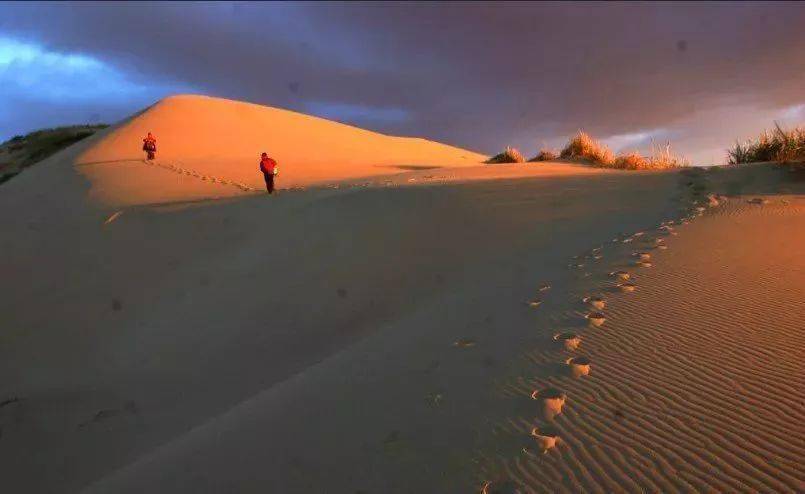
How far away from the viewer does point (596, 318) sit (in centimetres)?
387

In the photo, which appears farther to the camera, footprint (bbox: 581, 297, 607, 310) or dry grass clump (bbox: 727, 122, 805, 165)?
dry grass clump (bbox: 727, 122, 805, 165)

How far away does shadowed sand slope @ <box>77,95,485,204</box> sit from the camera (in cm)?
1518

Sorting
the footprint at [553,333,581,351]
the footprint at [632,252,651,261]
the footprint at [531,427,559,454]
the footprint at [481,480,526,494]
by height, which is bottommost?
the footprint at [481,480,526,494]

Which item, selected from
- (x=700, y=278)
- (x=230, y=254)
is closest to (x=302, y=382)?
(x=700, y=278)

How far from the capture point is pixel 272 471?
8.91ft

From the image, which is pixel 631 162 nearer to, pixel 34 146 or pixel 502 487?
pixel 502 487

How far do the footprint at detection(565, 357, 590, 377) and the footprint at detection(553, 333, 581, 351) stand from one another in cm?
18

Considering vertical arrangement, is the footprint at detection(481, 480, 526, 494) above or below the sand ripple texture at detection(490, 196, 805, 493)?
below

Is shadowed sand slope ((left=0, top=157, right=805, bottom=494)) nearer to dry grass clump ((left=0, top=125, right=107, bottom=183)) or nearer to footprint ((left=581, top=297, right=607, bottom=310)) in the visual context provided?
footprint ((left=581, top=297, right=607, bottom=310))

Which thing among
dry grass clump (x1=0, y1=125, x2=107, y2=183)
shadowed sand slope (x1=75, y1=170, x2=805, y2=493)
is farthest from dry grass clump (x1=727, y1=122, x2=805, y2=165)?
dry grass clump (x1=0, y1=125, x2=107, y2=183)

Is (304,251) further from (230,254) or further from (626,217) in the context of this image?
(626,217)

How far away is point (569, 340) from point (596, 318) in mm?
441

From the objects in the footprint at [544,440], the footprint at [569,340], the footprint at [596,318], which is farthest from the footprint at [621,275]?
the footprint at [544,440]

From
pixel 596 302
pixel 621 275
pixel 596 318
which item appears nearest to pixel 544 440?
pixel 596 318
